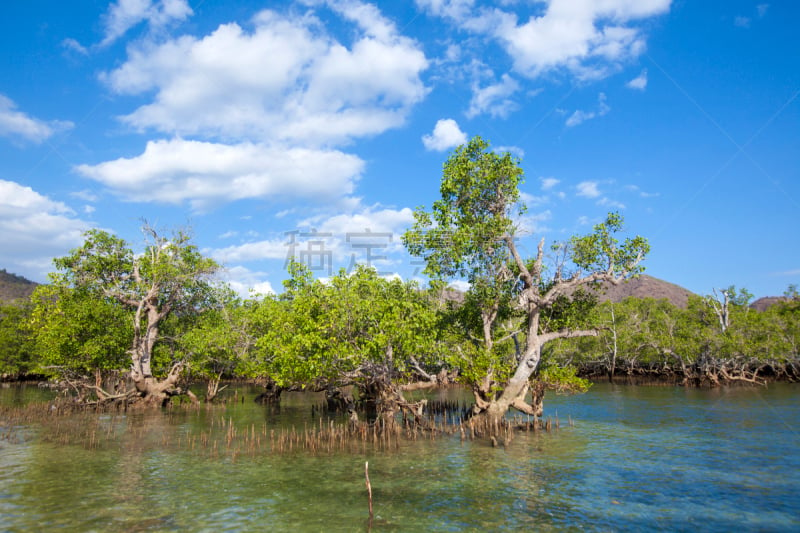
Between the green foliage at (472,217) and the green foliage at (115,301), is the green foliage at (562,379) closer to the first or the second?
the green foliage at (472,217)

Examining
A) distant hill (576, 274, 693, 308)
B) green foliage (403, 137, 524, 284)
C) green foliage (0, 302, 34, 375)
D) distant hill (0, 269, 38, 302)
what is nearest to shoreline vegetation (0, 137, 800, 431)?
green foliage (403, 137, 524, 284)

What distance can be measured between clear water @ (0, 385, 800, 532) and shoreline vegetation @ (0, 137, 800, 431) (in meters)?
3.68

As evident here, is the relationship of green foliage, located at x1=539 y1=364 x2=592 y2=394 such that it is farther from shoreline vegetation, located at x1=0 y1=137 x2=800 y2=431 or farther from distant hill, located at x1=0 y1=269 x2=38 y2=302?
distant hill, located at x1=0 y1=269 x2=38 y2=302

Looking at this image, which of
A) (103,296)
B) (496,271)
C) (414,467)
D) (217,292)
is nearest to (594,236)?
(496,271)

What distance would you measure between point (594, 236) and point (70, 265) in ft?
109

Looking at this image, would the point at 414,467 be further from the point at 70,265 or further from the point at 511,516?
the point at 70,265

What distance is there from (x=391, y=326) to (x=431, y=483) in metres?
8.36

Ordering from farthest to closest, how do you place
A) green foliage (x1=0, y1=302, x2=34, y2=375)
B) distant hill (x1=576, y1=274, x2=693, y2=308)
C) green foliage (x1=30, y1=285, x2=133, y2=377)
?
distant hill (x1=576, y1=274, x2=693, y2=308), green foliage (x1=0, y1=302, x2=34, y2=375), green foliage (x1=30, y1=285, x2=133, y2=377)

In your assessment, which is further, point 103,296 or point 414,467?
point 103,296

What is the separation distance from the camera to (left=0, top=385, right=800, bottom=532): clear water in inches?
464

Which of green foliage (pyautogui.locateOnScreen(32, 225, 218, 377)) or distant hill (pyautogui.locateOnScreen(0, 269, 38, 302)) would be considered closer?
green foliage (pyautogui.locateOnScreen(32, 225, 218, 377))

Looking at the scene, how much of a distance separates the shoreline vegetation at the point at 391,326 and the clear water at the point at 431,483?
368cm

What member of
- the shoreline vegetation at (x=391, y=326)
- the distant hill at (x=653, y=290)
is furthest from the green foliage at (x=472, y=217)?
the distant hill at (x=653, y=290)

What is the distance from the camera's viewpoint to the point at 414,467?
17094mm
